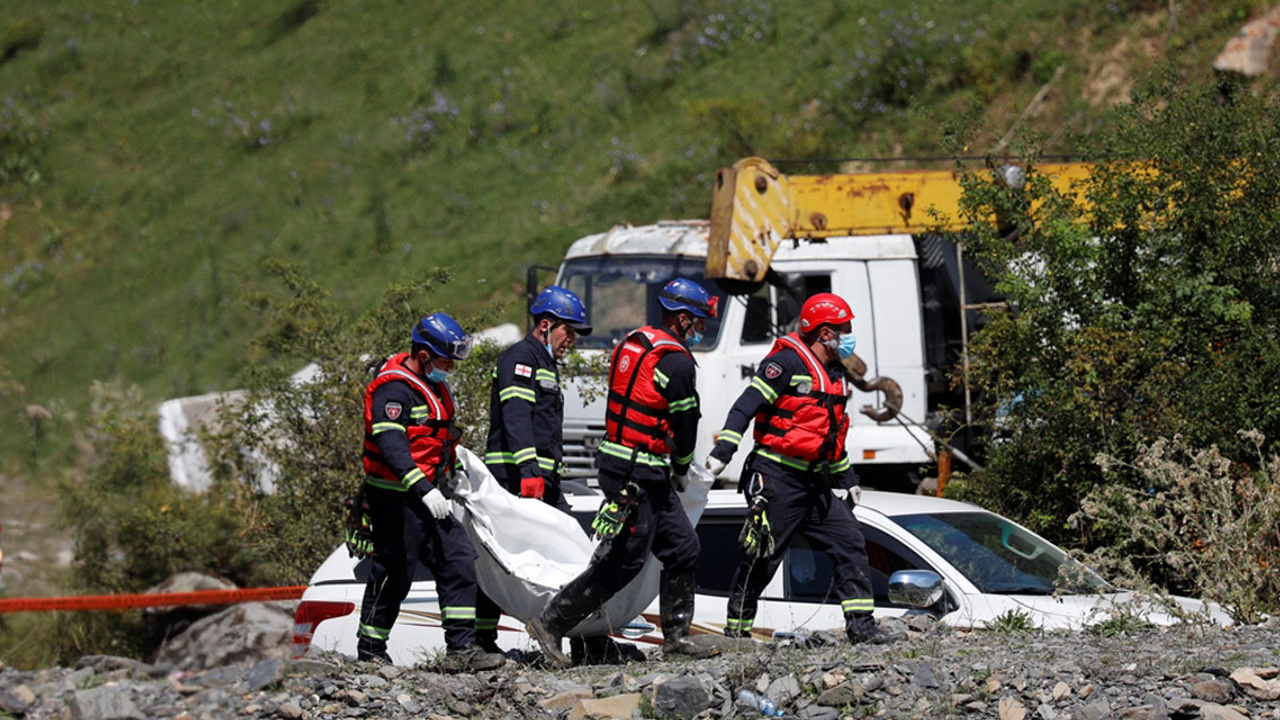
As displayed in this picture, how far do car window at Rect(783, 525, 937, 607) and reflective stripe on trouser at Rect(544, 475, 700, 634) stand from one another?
33.4 inches

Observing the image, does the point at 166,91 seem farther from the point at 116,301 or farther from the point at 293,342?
the point at 293,342

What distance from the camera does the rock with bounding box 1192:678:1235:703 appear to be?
5170 millimetres

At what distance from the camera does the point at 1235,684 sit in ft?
17.3

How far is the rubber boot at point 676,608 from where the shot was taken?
690cm

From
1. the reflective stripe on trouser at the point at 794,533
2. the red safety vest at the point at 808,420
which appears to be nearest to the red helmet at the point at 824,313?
the red safety vest at the point at 808,420

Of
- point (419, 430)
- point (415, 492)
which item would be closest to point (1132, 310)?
point (419, 430)

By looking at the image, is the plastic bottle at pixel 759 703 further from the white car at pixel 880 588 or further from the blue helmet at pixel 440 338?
the blue helmet at pixel 440 338

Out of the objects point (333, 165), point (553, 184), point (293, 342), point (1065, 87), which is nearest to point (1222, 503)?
point (293, 342)

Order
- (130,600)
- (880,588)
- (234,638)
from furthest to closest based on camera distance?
1. (234,638)
2. (130,600)
3. (880,588)

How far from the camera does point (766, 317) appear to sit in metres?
12.0

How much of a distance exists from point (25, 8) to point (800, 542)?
31.9m

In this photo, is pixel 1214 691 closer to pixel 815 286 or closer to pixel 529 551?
pixel 529 551

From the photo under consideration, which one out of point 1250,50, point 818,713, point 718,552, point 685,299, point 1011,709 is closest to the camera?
point 1011,709

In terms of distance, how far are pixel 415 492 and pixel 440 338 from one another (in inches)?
30.5
